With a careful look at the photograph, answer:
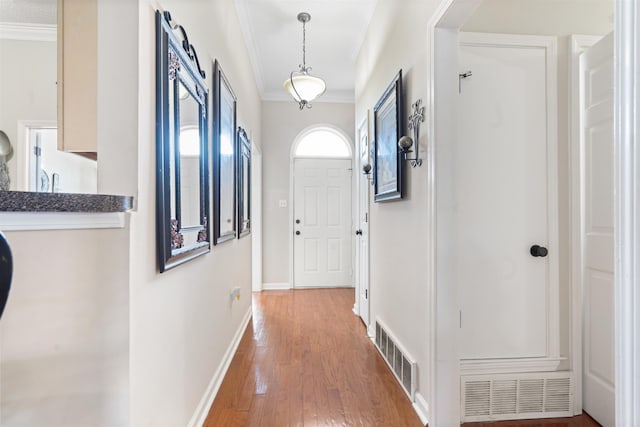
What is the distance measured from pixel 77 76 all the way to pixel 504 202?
6.50 ft

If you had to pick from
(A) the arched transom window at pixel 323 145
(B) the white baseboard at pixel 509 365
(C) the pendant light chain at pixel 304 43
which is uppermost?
(C) the pendant light chain at pixel 304 43

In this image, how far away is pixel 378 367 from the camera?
226 cm

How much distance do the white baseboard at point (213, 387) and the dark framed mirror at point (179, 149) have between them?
815 millimetres

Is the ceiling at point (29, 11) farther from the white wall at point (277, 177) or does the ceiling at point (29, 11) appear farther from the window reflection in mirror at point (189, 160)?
the white wall at point (277, 177)

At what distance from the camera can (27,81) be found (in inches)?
50.4

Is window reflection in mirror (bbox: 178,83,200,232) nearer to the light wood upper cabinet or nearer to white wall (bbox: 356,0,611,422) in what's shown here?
the light wood upper cabinet

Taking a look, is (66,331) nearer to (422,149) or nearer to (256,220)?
(422,149)

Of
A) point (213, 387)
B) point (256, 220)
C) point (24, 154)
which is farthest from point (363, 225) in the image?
point (24, 154)

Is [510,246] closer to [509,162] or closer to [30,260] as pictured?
[509,162]

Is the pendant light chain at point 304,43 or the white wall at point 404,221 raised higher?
the pendant light chain at point 304,43

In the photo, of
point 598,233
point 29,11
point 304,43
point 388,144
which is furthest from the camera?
point 304,43

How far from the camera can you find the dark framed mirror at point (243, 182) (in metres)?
2.79

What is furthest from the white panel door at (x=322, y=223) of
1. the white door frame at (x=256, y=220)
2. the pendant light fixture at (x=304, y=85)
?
the pendant light fixture at (x=304, y=85)

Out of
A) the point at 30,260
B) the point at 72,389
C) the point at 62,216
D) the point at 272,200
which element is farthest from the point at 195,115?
the point at 272,200
